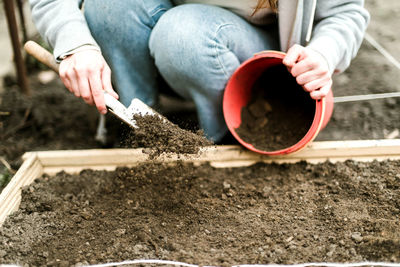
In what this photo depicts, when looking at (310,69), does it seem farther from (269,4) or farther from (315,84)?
(269,4)

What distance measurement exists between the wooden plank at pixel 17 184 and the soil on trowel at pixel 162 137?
1.52ft

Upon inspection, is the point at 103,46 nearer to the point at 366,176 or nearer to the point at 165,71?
the point at 165,71

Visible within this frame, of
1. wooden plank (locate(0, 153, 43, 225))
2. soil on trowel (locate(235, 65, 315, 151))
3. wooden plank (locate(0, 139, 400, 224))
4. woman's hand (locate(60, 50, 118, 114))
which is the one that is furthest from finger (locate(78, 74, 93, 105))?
soil on trowel (locate(235, 65, 315, 151))

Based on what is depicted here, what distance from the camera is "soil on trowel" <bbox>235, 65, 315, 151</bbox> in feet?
4.74

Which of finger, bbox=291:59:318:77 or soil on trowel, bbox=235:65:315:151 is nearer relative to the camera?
finger, bbox=291:59:318:77

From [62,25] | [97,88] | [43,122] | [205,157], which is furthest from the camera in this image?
[43,122]

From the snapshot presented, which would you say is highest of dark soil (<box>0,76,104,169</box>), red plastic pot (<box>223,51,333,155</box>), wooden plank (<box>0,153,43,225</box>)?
red plastic pot (<box>223,51,333,155</box>)

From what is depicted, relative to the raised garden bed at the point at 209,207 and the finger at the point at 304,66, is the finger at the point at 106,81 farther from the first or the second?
the finger at the point at 304,66

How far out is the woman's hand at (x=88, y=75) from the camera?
1.17m

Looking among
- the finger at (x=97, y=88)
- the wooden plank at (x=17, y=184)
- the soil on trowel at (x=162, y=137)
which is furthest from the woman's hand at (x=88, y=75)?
the wooden plank at (x=17, y=184)

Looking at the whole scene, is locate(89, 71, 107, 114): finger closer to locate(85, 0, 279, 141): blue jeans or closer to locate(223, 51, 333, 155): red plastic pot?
locate(85, 0, 279, 141): blue jeans

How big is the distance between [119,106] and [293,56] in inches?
22.4

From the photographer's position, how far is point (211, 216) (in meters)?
1.23

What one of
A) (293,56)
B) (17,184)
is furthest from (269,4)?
(17,184)
